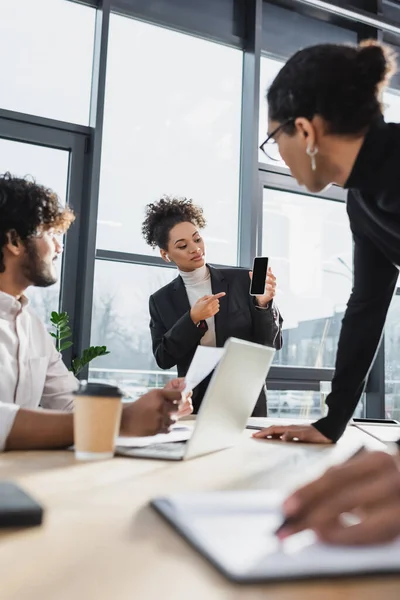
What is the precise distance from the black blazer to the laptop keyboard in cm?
109

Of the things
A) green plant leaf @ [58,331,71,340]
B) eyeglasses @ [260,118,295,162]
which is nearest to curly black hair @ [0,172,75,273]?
eyeglasses @ [260,118,295,162]

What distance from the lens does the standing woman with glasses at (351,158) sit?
1.29 meters

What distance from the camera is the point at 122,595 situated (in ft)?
1.26

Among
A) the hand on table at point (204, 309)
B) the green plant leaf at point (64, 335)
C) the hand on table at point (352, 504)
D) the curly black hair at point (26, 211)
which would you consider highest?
the curly black hair at point (26, 211)

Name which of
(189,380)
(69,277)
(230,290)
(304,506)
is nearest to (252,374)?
(189,380)

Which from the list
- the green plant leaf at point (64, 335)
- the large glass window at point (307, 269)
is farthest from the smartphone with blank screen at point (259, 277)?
the large glass window at point (307, 269)

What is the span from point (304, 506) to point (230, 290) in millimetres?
2052

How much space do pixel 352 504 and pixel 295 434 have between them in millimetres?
822

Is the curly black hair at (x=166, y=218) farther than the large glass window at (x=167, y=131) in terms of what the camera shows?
No

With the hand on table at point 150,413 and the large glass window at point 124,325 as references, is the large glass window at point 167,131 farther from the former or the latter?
the hand on table at point 150,413

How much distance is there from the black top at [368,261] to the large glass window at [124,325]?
195 centimetres

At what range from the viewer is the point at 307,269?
3883mm

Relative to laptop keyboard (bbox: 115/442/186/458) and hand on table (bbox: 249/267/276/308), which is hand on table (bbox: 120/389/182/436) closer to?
laptop keyboard (bbox: 115/442/186/458)

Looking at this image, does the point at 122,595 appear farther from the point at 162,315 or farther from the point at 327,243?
the point at 327,243
